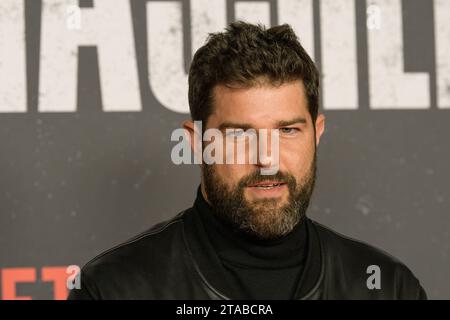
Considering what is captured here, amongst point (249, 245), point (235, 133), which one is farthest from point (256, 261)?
point (235, 133)

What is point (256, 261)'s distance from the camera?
1400 millimetres

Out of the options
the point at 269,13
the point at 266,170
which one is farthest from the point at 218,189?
the point at 269,13

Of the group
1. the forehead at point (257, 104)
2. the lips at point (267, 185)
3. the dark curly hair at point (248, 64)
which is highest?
the dark curly hair at point (248, 64)

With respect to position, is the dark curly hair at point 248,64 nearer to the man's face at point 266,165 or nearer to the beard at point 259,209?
the man's face at point 266,165

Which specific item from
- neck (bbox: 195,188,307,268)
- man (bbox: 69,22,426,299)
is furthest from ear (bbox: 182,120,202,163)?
neck (bbox: 195,188,307,268)

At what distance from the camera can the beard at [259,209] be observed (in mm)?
1385

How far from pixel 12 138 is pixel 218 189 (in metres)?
0.68

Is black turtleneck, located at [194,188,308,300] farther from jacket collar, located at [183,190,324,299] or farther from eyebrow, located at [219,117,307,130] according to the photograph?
eyebrow, located at [219,117,307,130]

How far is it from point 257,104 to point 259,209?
0.20m

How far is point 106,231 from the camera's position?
1.86 meters

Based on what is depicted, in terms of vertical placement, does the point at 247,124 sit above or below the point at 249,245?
above

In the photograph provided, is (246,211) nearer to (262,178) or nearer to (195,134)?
(262,178)

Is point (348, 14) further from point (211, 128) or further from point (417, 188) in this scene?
point (211, 128)

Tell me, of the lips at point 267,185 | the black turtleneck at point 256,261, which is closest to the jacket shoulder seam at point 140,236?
the black turtleneck at point 256,261
